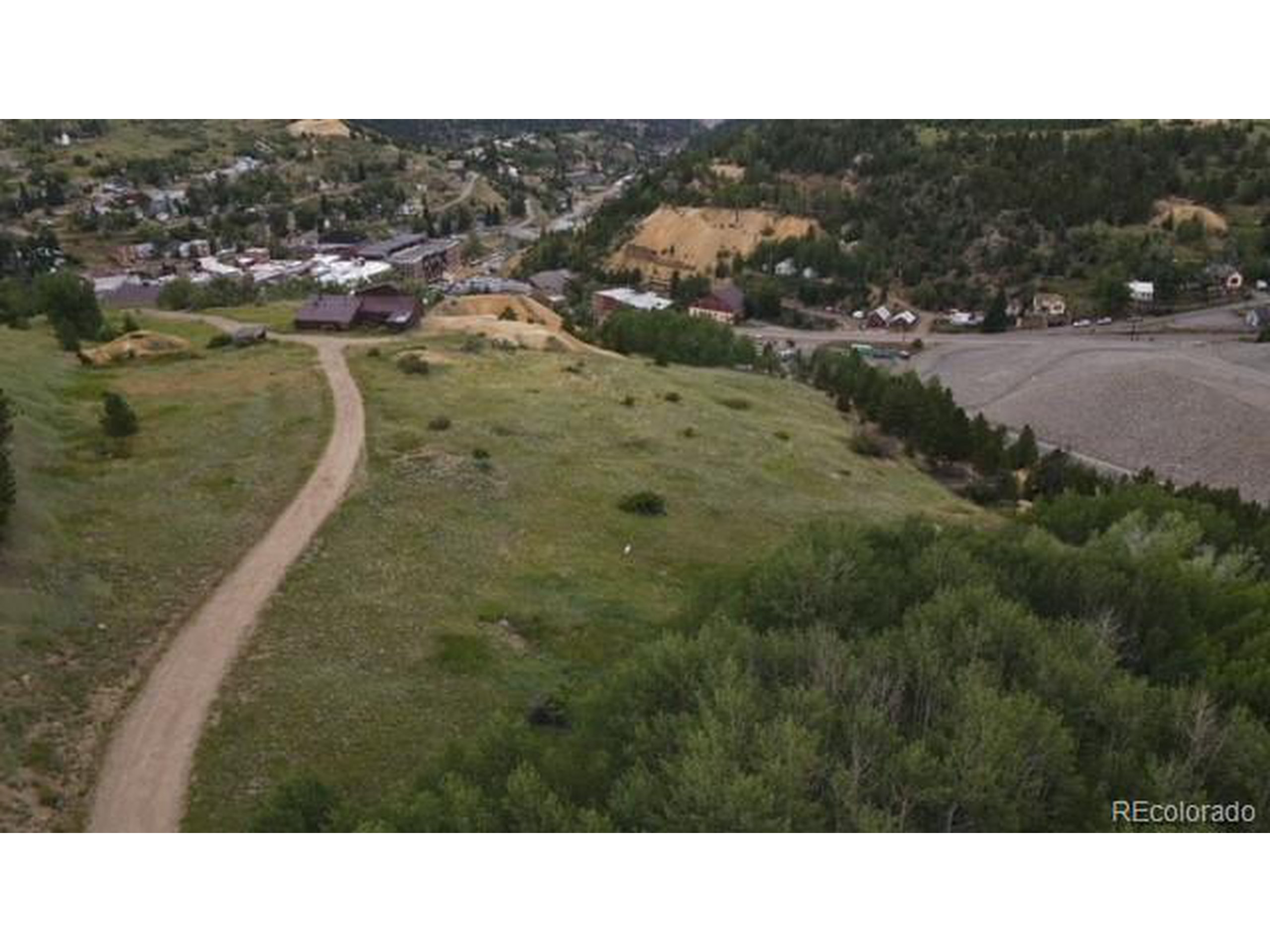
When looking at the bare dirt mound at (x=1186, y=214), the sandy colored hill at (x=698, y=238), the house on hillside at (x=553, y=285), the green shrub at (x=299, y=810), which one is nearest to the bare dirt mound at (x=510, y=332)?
the house on hillside at (x=553, y=285)

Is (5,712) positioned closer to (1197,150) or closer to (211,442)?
(211,442)

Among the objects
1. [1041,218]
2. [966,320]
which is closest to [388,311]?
[966,320]

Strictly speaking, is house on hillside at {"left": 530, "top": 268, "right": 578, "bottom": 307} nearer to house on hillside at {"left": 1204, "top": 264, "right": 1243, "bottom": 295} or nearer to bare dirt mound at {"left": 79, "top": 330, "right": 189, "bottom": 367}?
bare dirt mound at {"left": 79, "top": 330, "right": 189, "bottom": 367}

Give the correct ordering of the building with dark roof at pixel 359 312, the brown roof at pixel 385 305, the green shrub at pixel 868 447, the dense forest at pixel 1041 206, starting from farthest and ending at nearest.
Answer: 1. the dense forest at pixel 1041 206
2. the brown roof at pixel 385 305
3. the building with dark roof at pixel 359 312
4. the green shrub at pixel 868 447

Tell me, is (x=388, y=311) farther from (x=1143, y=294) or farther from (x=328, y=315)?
(x=1143, y=294)

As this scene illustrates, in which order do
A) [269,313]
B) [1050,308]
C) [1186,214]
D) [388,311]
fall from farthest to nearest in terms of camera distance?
[1186,214] → [1050,308] → [269,313] → [388,311]

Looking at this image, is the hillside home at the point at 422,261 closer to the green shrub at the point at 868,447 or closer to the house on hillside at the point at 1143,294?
the green shrub at the point at 868,447
